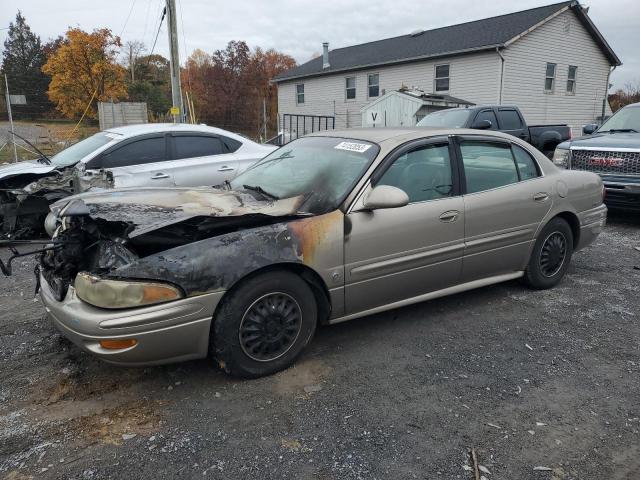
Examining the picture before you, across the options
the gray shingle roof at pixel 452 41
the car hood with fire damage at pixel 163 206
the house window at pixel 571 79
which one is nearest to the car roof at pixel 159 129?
the car hood with fire damage at pixel 163 206

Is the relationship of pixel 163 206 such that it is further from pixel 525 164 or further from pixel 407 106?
pixel 407 106

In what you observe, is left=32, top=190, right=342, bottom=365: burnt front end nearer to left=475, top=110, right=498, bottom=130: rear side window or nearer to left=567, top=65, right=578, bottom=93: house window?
left=475, top=110, right=498, bottom=130: rear side window

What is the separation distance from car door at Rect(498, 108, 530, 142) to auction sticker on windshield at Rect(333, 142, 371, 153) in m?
8.37

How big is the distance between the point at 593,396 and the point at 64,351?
140 inches

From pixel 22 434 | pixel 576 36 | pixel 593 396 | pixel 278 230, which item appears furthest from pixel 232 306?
pixel 576 36

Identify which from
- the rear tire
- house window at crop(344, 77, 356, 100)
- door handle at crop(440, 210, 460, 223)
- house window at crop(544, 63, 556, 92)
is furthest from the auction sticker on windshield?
house window at crop(344, 77, 356, 100)

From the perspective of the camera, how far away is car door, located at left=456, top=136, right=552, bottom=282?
402 cm

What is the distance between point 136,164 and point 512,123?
8.77 meters

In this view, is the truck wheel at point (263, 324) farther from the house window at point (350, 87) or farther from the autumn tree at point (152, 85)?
the autumn tree at point (152, 85)

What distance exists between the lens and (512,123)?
11.6 meters

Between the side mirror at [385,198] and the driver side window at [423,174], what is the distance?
182mm

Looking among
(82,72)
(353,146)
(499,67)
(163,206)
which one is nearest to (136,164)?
(163,206)

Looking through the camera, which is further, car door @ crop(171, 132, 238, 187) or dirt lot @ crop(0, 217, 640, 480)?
car door @ crop(171, 132, 238, 187)

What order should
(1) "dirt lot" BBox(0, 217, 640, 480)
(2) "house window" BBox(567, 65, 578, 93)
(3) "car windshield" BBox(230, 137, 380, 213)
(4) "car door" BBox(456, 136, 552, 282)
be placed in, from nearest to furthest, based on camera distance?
1. (1) "dirt lot" BBox(0, 217, 640, 480)
2. (3) "car windshield" BBox(230, 137, 380, 213)
3. (4) "car door" BBox(456, 136, 552, 282)
4. (2) "house window" BBox(567, 65, 578, 93)
